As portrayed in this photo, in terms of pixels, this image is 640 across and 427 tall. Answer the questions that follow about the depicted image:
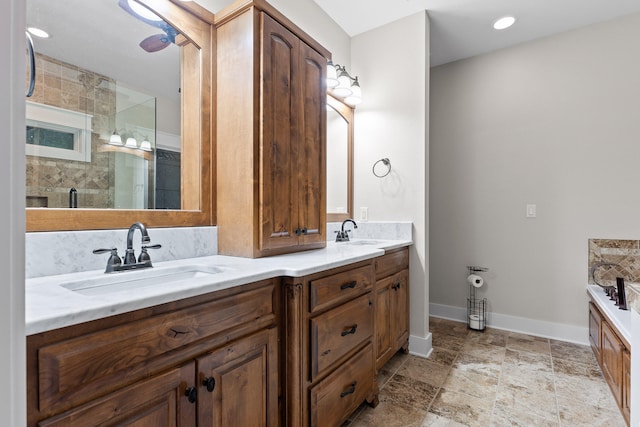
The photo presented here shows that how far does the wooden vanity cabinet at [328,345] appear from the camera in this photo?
122cm

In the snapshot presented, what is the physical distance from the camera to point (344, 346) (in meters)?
1.48

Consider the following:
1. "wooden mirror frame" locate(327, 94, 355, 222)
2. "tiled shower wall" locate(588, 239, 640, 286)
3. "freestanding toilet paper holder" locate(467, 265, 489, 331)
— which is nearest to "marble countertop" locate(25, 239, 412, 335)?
"wooden mirror frame" locate(327, 94, 355, 222)

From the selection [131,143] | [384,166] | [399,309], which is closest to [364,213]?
[384,166]

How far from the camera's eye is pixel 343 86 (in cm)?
247

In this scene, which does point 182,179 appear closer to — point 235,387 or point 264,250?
point 264,250

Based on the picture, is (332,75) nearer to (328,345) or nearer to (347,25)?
(347,25)

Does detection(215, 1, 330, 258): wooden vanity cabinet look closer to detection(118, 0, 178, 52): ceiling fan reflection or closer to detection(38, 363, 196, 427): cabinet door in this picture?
detection(118, 0, 178, 52): ceiling fan reflection

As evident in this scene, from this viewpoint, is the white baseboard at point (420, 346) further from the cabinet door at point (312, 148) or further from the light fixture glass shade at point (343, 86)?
the light fixture glass shade at point (343, 86)

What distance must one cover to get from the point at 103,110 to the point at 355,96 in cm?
186

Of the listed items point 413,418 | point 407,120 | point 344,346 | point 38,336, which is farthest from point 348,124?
point 38,336

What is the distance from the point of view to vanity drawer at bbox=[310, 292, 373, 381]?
1300 mm

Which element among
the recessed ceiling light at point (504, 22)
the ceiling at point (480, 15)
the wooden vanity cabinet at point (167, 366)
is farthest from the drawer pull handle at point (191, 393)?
the recessed ceiling light at point (504, 22)

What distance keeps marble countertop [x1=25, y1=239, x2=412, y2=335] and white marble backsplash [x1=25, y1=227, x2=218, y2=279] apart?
4 centimetres

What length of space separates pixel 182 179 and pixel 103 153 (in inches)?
13.8
